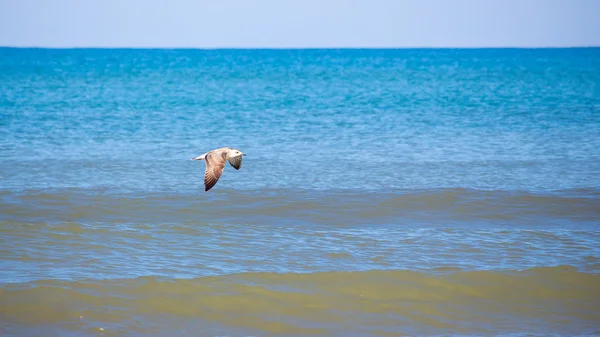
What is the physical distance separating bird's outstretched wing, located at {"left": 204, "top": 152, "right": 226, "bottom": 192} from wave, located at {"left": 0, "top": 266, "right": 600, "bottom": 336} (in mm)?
1234

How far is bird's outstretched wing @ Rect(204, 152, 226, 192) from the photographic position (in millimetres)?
9539

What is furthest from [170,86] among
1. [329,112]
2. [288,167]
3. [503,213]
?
[503,213]

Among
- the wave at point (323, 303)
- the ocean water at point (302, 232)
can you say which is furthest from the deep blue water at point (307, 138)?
the wave at point (323, 303)

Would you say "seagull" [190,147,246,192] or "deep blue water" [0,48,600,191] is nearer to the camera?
"seagull" [190,147,246,192]

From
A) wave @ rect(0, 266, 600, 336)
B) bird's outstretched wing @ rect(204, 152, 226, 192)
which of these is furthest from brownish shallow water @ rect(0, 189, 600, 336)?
bird's outstretched wing @ rect(204, 152, 226, 192)

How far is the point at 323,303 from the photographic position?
29.5ft

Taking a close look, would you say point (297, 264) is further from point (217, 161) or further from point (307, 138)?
point (307, 138)

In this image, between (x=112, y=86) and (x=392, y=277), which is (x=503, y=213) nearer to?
(x=392, y=277)

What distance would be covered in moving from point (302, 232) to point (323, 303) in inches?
110

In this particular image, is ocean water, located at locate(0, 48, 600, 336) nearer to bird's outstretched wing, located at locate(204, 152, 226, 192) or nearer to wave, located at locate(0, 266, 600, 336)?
wave, located at locate(0, 266, 600, 336)

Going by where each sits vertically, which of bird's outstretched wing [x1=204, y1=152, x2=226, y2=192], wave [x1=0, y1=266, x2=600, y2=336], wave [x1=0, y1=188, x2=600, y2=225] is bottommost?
wave [x1=0, y1=266, x2=600, y2=336]

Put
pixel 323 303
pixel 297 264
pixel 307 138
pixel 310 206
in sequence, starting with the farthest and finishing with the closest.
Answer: pixel 307 138 → pixel 310 206 → pixel 297 264 → pixel 323 303

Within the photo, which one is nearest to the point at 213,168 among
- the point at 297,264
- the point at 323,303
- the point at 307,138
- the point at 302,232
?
the point at 297,264

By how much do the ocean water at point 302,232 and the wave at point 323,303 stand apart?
1.0 inches
